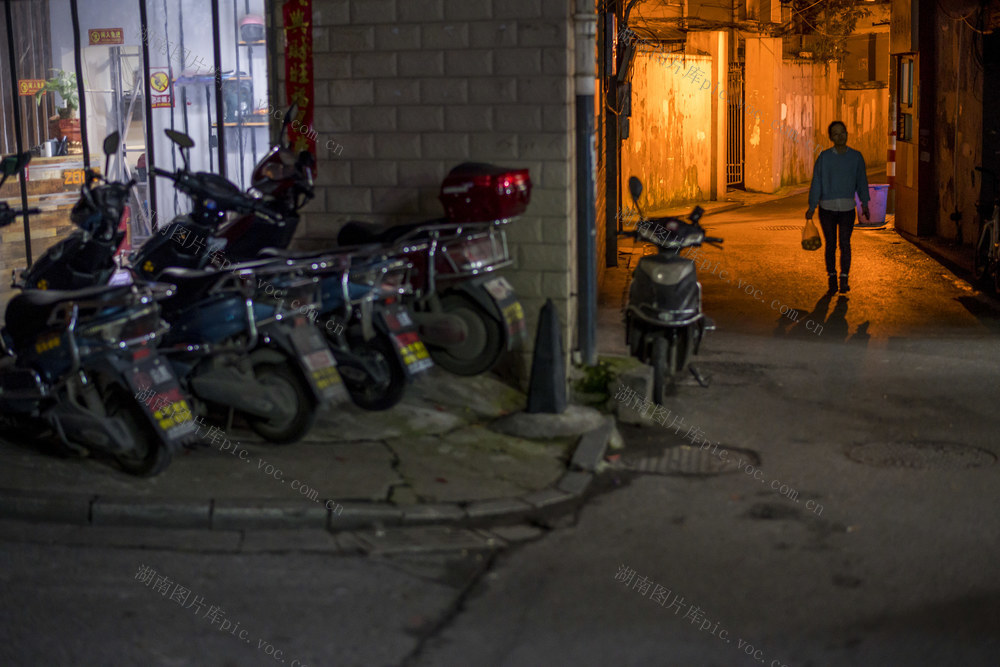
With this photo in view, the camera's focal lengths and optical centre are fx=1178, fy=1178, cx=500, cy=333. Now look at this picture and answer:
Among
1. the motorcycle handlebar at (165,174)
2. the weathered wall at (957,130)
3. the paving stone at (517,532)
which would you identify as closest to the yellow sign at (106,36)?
the motorcycle handlebar at (165,174)

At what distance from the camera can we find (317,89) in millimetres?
8312

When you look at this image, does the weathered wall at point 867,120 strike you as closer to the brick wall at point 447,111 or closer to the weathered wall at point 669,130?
the weathered wall at point 669,130

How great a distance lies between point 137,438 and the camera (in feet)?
20.5

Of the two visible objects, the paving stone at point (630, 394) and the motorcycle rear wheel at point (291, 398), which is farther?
the paving stone at point (630, 394)

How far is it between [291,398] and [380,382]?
634 mm

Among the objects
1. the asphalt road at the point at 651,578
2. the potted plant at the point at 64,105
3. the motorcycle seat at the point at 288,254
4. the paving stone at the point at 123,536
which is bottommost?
the asphalt road at the point at 651,578

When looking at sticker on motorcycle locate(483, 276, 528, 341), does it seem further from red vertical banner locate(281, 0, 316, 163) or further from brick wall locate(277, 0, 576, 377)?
red vertical banner locate(281, 0, 316, 163)

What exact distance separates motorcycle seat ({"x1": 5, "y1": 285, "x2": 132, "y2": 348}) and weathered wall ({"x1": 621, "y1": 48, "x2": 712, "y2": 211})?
15.4 metres

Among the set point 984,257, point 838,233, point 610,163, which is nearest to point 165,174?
point 838,233

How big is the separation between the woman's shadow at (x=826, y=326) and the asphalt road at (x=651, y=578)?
2.61 meters

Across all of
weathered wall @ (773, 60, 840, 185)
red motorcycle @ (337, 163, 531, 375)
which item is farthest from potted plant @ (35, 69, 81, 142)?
weathered wall @ (773, 60, 840, 185)

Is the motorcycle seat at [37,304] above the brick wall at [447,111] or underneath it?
underneath

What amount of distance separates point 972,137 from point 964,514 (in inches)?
462

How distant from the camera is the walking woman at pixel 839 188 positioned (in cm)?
1265
